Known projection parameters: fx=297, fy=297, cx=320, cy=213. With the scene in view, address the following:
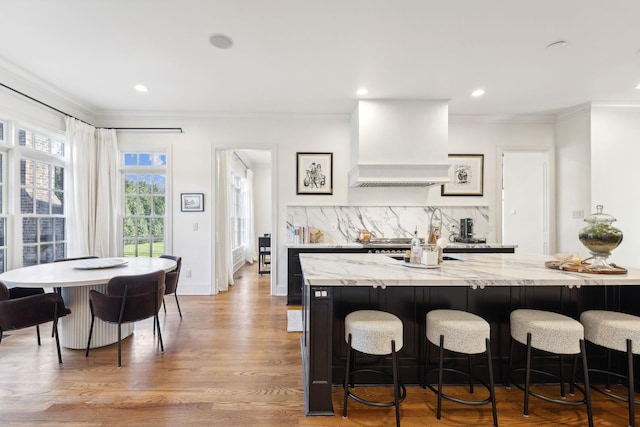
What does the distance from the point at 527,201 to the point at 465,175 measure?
152cm

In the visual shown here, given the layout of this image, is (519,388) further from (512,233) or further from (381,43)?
(512,233)

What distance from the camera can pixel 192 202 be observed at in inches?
179

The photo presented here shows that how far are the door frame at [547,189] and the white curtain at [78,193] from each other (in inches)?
235

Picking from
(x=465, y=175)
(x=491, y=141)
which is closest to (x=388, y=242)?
(x=465, y=175)

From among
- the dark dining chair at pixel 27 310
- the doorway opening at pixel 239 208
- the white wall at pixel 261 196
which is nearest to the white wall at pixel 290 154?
the doorway opening at pixel 239 208

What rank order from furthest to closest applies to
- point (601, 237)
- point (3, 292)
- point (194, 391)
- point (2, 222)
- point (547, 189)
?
point (547, 189)
point (2, 222)
point (3, 292)
point (194, 391)
point (601, 237)

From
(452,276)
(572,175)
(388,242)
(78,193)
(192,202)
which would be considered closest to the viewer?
(452,276)

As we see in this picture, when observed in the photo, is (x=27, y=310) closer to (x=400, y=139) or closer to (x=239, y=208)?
(x=400, y=139)

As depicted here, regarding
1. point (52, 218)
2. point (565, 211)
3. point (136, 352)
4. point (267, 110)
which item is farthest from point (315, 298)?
point (565, 211)

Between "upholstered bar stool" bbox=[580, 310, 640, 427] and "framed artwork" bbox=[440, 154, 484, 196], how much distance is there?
2903 millimetres

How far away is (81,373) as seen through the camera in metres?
2.29

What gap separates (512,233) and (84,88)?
279 inches

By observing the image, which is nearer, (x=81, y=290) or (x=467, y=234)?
(x=81, y=290)

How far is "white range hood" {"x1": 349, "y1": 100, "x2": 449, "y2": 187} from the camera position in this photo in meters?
4.01
